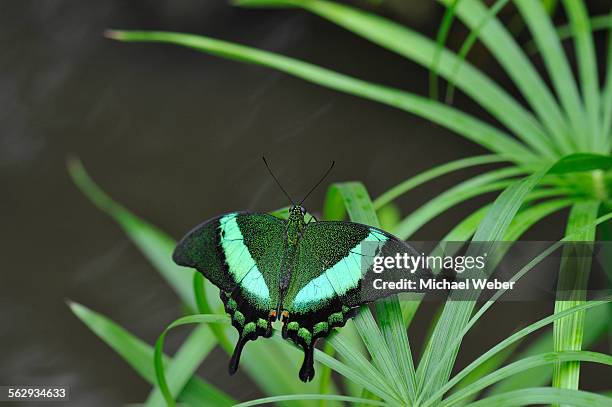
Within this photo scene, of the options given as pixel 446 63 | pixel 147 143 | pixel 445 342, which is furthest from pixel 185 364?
pixel 147 143

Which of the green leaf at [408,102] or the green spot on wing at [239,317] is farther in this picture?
the green leaf at [408,102]

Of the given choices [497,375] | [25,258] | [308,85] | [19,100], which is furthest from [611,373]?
[19,100]

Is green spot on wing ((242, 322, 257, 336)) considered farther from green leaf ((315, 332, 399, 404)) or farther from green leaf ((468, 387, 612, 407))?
green leaf ((468, 387, 612, 407))

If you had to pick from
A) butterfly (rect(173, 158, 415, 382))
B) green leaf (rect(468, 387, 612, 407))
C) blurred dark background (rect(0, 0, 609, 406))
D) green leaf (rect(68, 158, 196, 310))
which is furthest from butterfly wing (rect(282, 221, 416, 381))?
blurred dark background (rect(0, 0, 609, 406))

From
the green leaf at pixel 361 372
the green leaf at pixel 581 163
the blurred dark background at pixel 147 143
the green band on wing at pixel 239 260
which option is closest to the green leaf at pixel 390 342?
the green leaf at pixel 361 372

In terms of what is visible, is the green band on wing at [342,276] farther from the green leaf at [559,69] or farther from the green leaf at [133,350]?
the green leaf at [559,69]

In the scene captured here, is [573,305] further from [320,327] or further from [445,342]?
[320,327]
